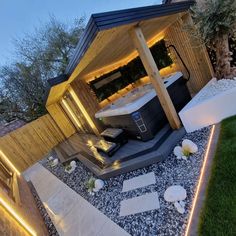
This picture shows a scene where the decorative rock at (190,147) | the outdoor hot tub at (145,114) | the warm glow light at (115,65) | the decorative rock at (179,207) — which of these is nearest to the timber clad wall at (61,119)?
the warm glow light at (115,65)

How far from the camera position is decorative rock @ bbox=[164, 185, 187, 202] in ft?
9.85

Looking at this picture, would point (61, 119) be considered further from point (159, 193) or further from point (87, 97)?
point (159, 193)

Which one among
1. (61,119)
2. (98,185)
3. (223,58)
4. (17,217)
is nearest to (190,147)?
(98,185)

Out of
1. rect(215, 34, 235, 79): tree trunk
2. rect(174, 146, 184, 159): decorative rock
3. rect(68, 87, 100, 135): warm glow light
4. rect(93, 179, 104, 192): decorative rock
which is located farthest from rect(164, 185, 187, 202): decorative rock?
rect(68, 87, 100, 135): warm glow light

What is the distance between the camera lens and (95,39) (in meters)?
3.12

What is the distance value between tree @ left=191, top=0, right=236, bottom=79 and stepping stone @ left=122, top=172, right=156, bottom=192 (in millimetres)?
3199

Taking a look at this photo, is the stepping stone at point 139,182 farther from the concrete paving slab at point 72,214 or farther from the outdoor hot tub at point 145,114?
the outdoor hot tub at point 145,114

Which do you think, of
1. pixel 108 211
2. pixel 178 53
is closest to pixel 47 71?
pixel 178 53

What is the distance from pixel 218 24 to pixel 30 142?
883cm

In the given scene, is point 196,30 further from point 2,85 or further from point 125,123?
point 2,85

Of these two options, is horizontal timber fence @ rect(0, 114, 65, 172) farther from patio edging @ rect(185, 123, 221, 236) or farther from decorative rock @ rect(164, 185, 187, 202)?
patio edging @ rect(185, 123, 221, 236)

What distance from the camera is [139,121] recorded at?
4.76 meters

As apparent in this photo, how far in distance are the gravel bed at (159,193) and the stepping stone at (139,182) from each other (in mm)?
86

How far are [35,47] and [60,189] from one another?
12.9 m
